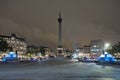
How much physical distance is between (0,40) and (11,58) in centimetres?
3440

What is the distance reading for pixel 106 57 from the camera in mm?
88750

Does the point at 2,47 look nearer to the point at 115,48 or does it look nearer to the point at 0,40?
the point at 0,40

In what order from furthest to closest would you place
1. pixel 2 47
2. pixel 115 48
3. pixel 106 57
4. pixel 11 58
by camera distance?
pixel 115 48 → pixel 2 47 → pixel 11 58 → pixel 106 57

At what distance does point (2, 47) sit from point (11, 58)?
3032cm

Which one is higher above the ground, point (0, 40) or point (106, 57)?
point (0, 40)

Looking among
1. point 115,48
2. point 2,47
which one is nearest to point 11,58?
point 2,47

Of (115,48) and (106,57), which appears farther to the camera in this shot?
(115,48)

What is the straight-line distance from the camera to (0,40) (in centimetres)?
14150

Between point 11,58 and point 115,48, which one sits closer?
point 11,58

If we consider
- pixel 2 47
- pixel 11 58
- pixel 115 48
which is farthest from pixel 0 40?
pixel 115 48

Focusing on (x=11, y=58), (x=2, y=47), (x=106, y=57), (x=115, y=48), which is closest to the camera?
(x=106, y=57)

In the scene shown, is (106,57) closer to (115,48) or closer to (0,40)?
(0,40)

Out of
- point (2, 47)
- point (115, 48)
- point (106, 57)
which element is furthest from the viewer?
point (115, 48)

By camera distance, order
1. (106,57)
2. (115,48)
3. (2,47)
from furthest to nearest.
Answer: (115,48) → (2,47) → (106,57)
